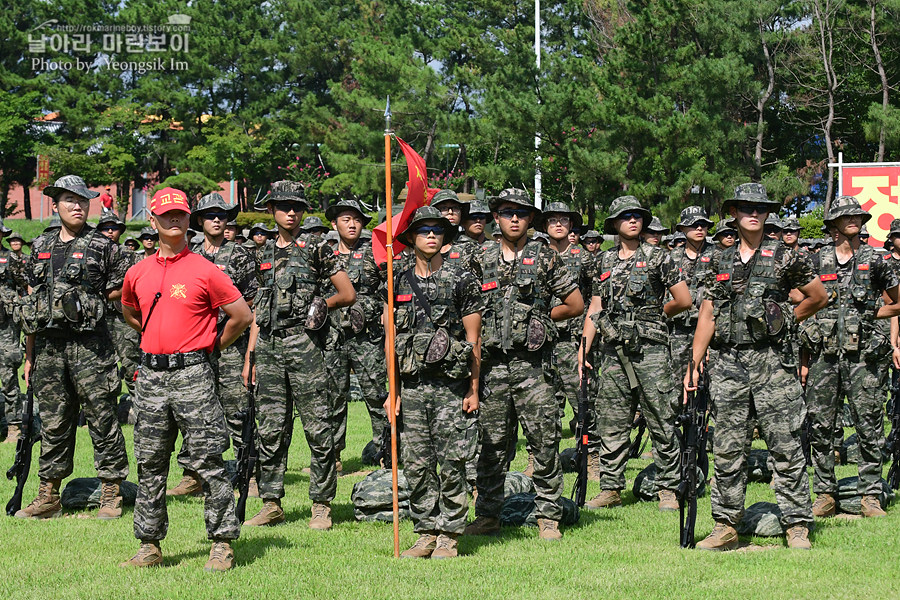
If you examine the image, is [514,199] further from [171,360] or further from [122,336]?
[122,336]

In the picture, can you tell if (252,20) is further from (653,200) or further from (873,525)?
(873,525)

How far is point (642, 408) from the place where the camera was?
1027 cm

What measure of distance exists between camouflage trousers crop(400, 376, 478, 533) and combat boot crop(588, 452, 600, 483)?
3784 mm

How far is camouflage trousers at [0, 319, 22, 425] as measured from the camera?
14.7 meters

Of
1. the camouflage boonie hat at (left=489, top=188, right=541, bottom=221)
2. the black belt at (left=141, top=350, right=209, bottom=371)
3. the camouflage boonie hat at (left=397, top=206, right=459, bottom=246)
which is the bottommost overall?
the black belt at (left=141, top=350, right=209, bottom=371)

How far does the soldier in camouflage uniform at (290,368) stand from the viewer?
369 inches

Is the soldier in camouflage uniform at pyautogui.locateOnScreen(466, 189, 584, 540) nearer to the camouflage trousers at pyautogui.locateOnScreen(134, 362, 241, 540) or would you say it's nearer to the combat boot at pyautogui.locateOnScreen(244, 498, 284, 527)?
the combat boot at pyautogui.locateOnScreen(244, 498, 284, 527)

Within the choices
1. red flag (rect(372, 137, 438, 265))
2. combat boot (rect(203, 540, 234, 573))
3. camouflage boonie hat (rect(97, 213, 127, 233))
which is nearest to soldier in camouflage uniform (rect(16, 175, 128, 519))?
combat boot (rect(203, 540, 234, 573))

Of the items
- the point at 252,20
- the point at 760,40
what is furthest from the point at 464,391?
the point at 252,20

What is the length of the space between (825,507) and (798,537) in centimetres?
152

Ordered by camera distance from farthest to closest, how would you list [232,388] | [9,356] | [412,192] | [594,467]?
[9,356] → [594,467] → [232,388] → [412,192]

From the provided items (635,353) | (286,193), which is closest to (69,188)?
(286,193)

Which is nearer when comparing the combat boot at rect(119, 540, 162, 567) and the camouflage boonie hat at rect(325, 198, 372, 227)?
the combat boot at rect(119, 540, 162, 567)

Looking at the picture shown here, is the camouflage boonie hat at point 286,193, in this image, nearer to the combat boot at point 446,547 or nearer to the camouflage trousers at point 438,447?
the camouflage trousers at point 438,447
